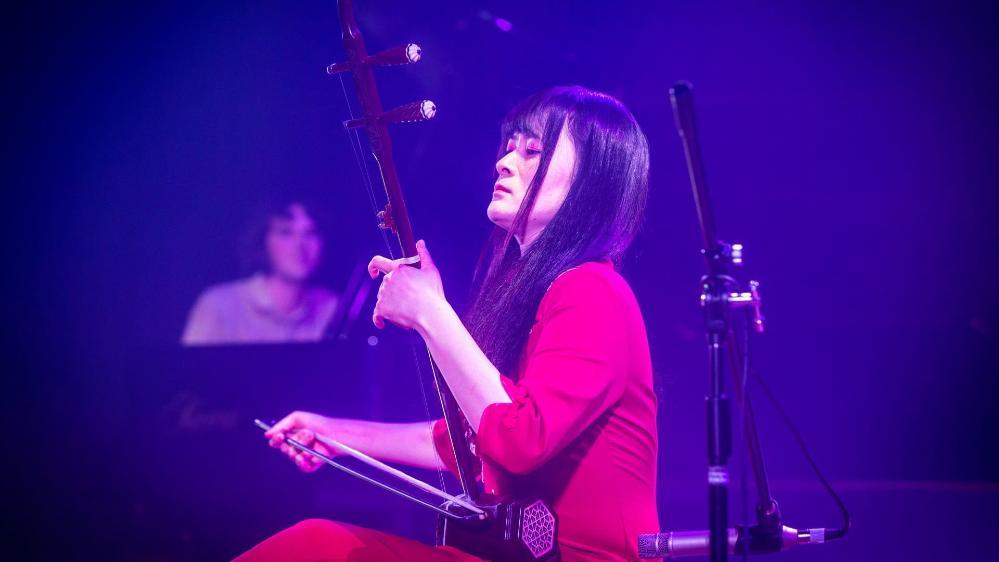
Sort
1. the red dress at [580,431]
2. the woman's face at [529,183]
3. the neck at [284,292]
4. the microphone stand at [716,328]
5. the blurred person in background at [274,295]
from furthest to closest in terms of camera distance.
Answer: the neck at [284,292] → the blurred person in background at [274,295] → the woman's face at [529,183] → the red dress at [580,431] → the microphone stand at [716,328]

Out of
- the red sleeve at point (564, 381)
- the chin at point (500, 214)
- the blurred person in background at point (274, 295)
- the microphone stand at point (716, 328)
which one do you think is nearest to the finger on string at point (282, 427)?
the red sleeve at point (564, 381)

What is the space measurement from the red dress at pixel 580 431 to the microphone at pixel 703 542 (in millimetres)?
77

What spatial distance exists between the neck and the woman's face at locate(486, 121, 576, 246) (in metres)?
2.94

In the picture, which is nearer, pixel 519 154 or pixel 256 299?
pixel 519 154

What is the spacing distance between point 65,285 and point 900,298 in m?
4.51

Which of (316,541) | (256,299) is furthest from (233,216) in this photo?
(316,541)

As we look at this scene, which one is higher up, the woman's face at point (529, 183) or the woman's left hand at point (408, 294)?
the woman's face at point (529, 183)

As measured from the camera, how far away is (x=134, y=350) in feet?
14.1

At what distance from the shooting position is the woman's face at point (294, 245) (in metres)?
4.64

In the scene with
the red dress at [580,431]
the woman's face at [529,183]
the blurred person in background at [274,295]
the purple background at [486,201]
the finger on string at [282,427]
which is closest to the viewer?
the red dress at [580,431]

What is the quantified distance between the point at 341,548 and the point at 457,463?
0.28m

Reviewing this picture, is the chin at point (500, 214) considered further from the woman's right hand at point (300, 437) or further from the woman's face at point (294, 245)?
the woman's face at point (294, 245)

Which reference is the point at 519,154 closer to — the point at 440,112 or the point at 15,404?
the point at 440,112

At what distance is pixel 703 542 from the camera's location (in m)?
1.38
